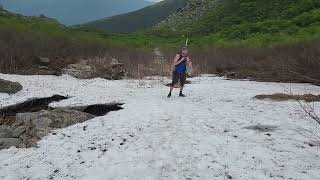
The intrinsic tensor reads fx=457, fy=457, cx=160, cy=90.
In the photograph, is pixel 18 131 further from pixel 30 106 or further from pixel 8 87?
pixel 8 87

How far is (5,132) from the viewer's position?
464 inches

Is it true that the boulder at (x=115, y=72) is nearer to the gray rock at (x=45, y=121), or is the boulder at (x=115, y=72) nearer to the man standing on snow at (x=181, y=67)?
the man standing on snow at (x=181, y=67)

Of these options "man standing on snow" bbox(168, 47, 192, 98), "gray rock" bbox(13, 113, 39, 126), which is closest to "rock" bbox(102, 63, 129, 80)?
"man standing on snow" bbox(168, 47, 192, 98)

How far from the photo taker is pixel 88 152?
10.3 meters

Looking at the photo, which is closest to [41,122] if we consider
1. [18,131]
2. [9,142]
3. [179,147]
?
[18,131]

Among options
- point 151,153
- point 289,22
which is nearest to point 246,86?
point 151,153

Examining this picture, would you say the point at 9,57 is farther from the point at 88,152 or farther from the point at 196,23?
the point at 196,23

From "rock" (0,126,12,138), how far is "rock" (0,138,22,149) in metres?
0.47

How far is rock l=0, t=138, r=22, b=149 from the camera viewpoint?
10.8 meters

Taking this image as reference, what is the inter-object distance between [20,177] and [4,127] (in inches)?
138

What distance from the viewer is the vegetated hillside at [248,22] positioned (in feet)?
136

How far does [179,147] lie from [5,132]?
183 inches

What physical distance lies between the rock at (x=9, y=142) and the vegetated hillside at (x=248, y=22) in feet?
81.6

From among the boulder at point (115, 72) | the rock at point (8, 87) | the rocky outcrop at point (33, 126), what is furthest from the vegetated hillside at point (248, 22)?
the rocky outcrop at point (33, 126)
